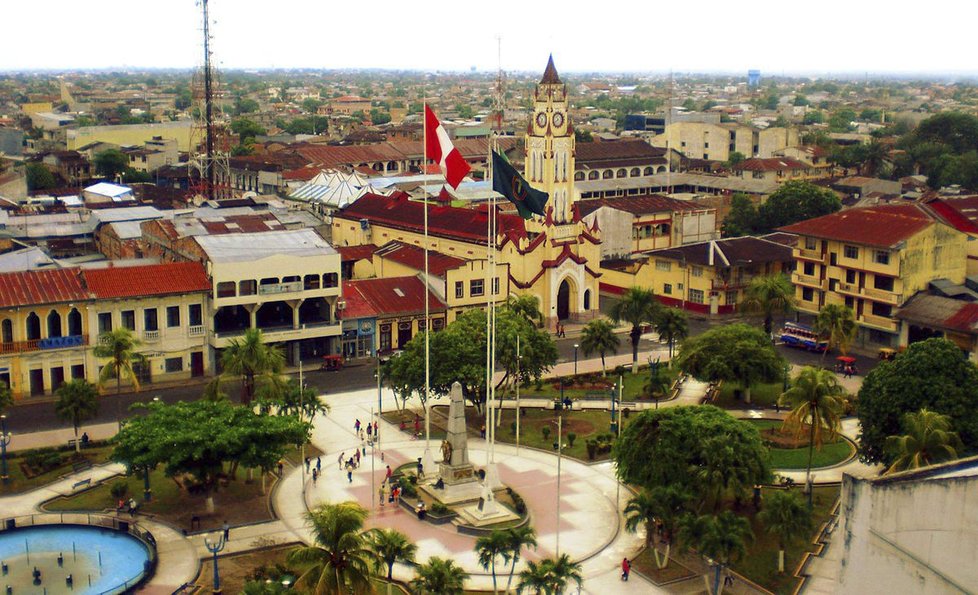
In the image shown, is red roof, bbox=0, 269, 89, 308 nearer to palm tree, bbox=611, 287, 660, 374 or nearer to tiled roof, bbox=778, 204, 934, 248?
palm tree, bbox=611, 287, 660, 374

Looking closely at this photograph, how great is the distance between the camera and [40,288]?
6341 centimetres

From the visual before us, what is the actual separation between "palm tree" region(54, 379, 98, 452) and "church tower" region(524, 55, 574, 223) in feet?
126

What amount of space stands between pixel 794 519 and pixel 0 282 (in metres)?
45.2

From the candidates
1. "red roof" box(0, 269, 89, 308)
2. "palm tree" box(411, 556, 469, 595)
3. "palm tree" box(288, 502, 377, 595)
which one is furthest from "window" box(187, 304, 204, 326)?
"palm tree" box(411, 556, 469, 595)

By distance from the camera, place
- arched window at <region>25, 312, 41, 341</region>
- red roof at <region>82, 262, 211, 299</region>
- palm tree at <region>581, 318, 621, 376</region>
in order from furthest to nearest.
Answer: palm tree at <region>581, 318, 621, 376</region>
red roof at <region>82, 262, 211, 299</region>
arched window at <region>25, 312, 41, 341</region>

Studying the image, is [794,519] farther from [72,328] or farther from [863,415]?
[72,328]

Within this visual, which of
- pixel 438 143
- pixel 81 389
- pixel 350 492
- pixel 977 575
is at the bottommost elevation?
pixel 350 492

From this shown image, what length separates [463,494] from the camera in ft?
159

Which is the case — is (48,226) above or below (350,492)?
above

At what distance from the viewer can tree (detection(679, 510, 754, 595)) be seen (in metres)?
38.2

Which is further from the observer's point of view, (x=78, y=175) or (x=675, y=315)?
(x=78, y=175)

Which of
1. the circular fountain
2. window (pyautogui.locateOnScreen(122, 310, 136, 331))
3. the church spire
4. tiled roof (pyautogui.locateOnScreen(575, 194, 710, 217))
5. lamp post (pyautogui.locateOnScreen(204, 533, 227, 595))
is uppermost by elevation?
the church spire

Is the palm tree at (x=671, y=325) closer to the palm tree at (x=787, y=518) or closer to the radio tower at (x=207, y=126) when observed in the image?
the palm tree at (x=787, y=518)

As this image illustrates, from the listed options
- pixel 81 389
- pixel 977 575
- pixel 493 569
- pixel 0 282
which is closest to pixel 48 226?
pixel 0 282
